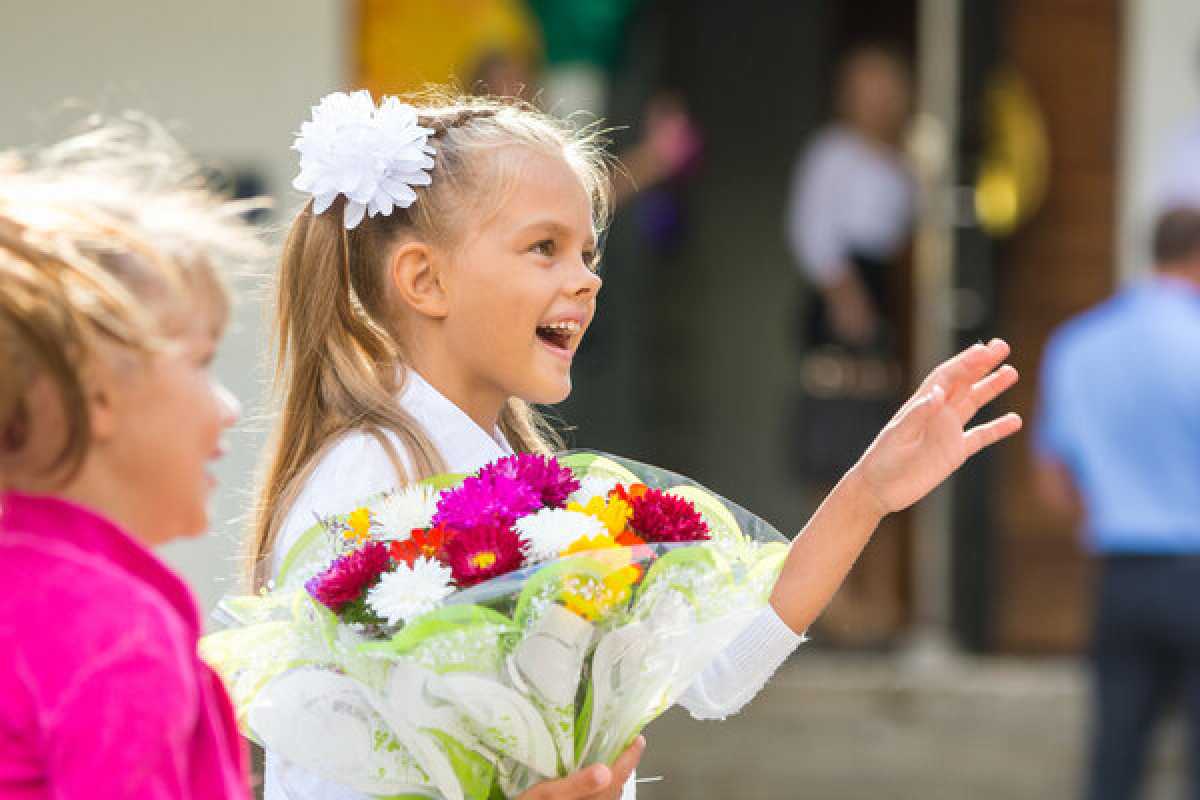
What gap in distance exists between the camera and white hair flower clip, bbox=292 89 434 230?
2.20 m

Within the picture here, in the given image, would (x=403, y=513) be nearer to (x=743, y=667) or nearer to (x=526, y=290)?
(x=526, y=290)

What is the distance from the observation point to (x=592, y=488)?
1948 mm

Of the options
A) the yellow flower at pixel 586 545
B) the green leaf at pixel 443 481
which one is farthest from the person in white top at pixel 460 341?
the yellow flower at pixel 586 545

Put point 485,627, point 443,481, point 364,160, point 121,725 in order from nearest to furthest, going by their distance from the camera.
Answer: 1. point 121,725
2. point 485,627
3. point 443,481
4. point 364,160

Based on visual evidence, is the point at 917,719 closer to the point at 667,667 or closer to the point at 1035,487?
the point at 1035,487

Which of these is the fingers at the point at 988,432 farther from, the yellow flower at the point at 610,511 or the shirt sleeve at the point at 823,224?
the shirt sleeve at the point at 823,224

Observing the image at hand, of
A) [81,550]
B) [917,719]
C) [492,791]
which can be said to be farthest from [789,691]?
[81,550]

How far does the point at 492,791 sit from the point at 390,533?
0.87 ft

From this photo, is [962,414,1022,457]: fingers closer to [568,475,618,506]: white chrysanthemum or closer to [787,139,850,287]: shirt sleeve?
[568,475,618,506]: white chrysanthemum

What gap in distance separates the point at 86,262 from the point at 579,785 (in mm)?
684

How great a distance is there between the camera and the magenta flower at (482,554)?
177 cm

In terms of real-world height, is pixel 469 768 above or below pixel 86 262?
below

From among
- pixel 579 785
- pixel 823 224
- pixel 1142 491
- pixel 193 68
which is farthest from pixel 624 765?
pixel 823 224

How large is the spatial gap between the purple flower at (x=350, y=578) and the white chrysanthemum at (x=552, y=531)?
13cm
